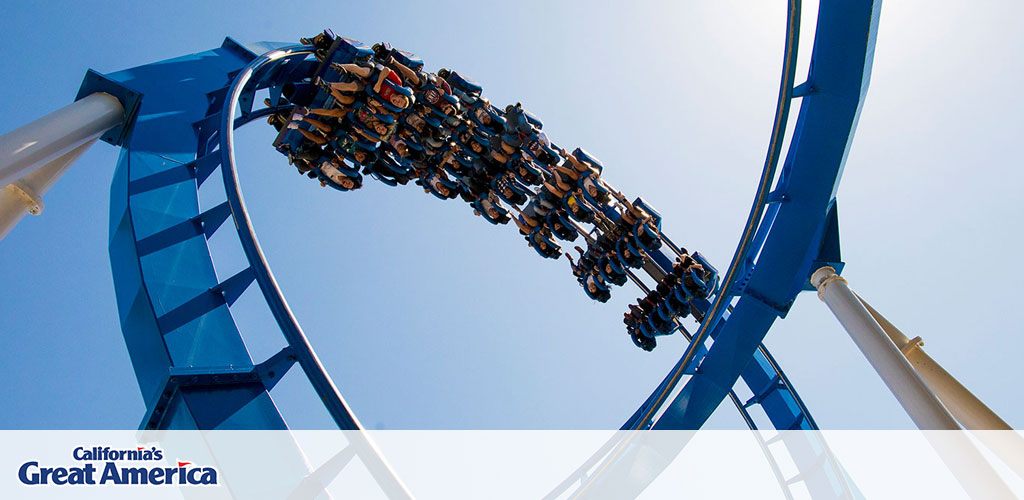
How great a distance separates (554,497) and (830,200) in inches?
94.9

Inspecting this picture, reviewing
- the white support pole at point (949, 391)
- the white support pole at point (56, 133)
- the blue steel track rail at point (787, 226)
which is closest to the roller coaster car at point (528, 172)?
the blue steel track rail at point (787, 226)

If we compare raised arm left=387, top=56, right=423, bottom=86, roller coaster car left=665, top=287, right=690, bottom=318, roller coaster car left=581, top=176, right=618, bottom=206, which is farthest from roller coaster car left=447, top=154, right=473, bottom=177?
roller coaster car left=665, top=287, right=690, bottom=318

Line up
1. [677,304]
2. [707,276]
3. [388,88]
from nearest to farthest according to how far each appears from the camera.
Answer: [707,276], [677,304], [388,88]

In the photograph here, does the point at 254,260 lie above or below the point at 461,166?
below

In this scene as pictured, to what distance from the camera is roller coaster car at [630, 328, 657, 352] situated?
6949 mm

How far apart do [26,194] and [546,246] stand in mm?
4799

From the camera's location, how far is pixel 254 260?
142 inches

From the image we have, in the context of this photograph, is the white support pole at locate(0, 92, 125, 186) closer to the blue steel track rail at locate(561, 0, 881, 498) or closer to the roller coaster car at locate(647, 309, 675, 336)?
the blue steel track rail at locate(561, 0, 881, 498)

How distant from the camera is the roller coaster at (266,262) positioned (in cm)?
352

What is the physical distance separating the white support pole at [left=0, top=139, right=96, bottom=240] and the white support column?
14.3 feet

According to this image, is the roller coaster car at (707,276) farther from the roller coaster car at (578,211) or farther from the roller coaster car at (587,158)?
the roller coaster car at (587,158)

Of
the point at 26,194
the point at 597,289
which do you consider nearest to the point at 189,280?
the point at 26,194

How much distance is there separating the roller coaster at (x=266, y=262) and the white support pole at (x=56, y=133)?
29 millimetres

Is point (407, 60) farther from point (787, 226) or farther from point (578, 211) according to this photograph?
point (787, 226)
